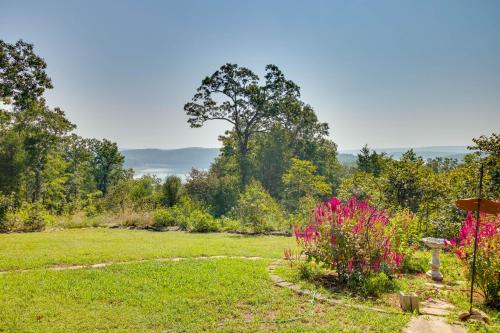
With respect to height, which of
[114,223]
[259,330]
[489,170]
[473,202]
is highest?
[489,170]

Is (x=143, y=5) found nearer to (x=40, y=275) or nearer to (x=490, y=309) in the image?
(x=40, y=275)

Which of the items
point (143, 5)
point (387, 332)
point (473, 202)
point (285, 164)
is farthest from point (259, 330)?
point (285, 164)

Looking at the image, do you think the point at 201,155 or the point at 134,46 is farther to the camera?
the point at 201,155

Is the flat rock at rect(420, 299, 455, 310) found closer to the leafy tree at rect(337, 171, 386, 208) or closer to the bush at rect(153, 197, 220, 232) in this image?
the leafy tree at rect(337, 171, 386, 208)

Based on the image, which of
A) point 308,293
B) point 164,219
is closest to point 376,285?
point 308,293

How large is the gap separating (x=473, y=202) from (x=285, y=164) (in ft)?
81.6

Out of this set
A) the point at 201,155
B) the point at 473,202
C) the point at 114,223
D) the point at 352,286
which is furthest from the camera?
the point at 201,155

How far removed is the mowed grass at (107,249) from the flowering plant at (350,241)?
2727 mm

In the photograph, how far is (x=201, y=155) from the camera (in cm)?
13450

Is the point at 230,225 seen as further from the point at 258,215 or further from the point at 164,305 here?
the point at 164,305

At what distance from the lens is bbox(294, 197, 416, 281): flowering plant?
5.58 meters

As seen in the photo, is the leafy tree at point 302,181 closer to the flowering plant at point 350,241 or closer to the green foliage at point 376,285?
the flowering plant at point 350,241

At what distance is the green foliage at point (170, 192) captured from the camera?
19109 mm

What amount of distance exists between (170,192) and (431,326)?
1666cm
